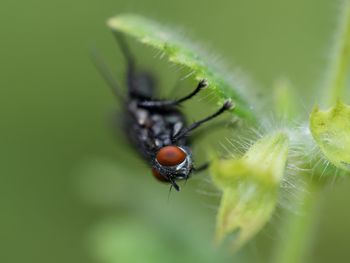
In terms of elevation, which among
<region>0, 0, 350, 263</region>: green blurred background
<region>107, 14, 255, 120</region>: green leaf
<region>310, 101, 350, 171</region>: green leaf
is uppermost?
<region>107, 14, 255, 120</region>: green leaf

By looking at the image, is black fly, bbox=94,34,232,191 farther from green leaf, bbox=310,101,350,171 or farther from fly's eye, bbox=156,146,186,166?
green leaf, bbox=310,101,350,171

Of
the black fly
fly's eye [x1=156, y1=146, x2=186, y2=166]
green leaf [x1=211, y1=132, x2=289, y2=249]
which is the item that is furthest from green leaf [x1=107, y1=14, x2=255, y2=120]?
green leaf [x1=211, y1=132, x2=289, y2=249]

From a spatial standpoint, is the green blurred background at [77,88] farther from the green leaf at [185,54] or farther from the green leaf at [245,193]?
the green leaf at [245,193]

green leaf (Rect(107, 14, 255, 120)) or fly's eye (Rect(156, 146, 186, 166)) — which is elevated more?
green leaf (Rect(107, 14, 255, 120))

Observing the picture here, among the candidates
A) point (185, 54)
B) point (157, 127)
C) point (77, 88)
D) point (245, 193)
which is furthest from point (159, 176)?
point (77, 88)

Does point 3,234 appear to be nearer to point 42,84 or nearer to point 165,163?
point 42,84
